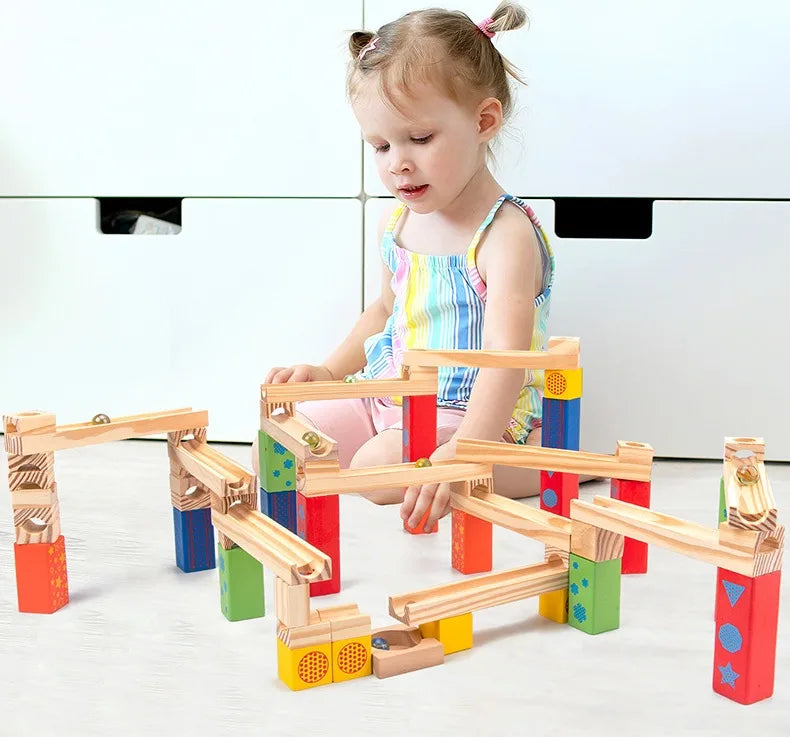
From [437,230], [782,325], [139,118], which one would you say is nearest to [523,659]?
[437,230]

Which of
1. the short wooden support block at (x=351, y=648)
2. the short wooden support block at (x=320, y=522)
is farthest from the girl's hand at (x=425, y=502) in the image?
the short wooden support block at (x=351, y=648)

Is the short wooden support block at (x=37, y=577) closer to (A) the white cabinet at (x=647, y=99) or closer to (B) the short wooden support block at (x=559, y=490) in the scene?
(B) the short wooden support block at (x=559, y=490)

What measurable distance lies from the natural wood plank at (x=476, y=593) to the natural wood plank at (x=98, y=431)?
0.85ft

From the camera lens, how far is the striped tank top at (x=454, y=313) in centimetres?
105

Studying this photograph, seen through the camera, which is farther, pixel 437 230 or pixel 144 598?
pixel 437 230

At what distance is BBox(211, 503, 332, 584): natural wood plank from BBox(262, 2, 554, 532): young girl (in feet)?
0.93

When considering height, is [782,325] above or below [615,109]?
below

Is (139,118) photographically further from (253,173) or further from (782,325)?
(782,325)

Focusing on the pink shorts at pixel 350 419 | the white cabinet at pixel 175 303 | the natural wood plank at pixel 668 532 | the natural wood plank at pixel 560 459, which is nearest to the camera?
the natural wood plank at pixel 668 532

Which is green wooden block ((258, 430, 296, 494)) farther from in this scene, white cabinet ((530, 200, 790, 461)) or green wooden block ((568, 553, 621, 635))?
white cabinet ((530, 200, 790, 461))

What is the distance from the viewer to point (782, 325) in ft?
3.79

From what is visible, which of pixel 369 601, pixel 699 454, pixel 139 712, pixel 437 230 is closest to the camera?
pixel 139 712

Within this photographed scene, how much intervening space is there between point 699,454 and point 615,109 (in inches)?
17.6

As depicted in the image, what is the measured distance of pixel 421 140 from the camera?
0.97 metres
